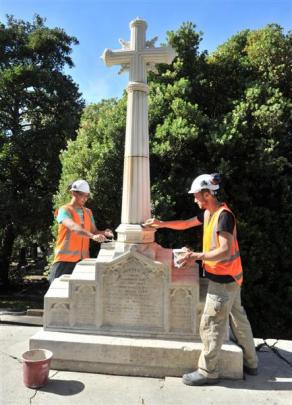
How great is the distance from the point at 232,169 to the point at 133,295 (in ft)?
16.5

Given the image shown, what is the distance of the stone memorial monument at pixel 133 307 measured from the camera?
164 inches

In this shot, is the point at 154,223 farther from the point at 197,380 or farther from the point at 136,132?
the point at 197,380

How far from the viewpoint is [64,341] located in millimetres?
4277

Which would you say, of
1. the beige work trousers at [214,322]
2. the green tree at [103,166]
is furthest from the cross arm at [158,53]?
the green tree at [103,166]

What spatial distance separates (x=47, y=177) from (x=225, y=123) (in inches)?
357

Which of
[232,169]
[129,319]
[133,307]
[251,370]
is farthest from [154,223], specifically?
[232,169]

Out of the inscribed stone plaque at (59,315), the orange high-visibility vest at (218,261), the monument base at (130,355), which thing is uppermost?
the orange high-visibility vest at (218,261)

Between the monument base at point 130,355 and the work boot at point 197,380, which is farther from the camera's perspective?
the monument base at point 130,355

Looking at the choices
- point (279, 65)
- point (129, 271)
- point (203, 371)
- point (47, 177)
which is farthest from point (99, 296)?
point (47, 177)

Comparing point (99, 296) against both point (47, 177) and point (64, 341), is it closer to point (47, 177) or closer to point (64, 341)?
point (64, 341)

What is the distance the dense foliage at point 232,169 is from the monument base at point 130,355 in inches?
168

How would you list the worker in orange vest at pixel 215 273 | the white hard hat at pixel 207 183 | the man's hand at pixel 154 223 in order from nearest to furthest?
the worker in orange vest at pixel 215 273 → the white hard hat at pixel 207 183 → the man's hand at pixel 154 223

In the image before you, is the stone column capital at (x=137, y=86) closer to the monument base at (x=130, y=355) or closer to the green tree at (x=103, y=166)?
the monument base at (x=130, y=355)

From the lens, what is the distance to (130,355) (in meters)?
4.16
